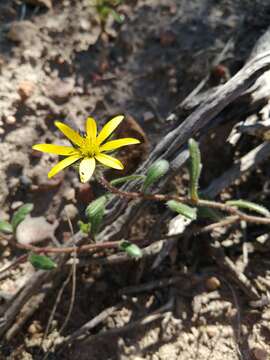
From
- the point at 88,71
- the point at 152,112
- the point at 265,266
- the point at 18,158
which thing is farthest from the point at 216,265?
the point at 88,71

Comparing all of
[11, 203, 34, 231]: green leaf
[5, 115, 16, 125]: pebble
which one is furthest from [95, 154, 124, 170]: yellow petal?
[5, 115, 16, 125]: pebble

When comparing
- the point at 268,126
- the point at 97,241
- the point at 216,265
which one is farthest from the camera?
the point at 216,265

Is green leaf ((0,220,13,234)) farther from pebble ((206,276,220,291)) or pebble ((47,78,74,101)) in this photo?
pebble ((206,276,220,291))

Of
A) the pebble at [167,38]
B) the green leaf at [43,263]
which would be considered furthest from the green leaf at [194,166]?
the pebble at [167,38]

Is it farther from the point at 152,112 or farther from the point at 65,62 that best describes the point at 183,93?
the point at 65,62

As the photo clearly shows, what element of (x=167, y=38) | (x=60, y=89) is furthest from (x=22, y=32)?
(x=167, y=38)

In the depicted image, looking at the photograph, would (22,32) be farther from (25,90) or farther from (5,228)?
(5,228)
